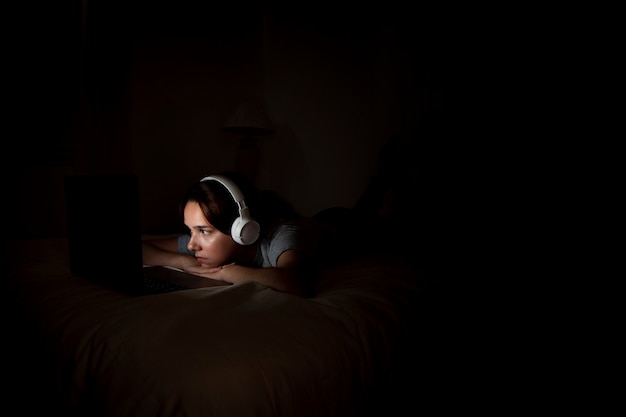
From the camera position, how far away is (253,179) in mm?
3047

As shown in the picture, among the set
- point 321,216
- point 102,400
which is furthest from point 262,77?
point 102,400

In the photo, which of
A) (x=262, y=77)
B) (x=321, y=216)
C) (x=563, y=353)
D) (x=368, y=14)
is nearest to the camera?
(x=563, y=353)

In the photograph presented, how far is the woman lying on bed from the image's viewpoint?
3.61ft

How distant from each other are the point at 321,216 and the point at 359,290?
0.73m

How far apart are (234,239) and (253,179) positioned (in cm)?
186

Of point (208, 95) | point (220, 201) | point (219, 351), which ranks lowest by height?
point (219, 351)

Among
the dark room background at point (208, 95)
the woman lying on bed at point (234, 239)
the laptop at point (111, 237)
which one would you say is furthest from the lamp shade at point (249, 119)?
the laptop at point (111, 237)

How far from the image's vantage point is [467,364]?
1155 mm

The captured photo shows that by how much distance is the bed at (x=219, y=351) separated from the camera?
1.98 feet

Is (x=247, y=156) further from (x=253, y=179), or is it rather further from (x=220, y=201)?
(x=220, y=201)

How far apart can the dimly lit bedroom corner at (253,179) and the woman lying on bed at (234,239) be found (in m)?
0.12

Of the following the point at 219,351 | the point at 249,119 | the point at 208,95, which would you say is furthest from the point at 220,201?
the point at 208,95

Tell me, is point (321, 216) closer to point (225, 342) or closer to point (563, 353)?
point (563, 353)

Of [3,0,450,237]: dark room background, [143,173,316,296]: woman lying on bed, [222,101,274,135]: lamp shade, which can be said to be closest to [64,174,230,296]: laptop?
[143,173,316,296]: woman lying on bed
